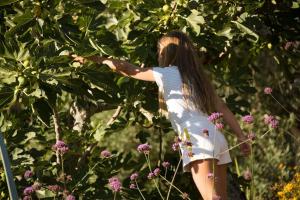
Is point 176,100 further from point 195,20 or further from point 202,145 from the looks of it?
point 195,20

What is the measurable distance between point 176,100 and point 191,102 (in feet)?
0.29

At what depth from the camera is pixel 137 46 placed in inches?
184

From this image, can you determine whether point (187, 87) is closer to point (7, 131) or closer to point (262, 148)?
point (7, 131)

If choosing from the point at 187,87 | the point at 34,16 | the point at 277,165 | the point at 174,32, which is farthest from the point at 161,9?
the point at 277,165

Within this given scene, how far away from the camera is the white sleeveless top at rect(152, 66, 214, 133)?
4.23 meters

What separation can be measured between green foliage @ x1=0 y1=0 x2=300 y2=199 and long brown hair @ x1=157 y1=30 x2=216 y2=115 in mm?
127

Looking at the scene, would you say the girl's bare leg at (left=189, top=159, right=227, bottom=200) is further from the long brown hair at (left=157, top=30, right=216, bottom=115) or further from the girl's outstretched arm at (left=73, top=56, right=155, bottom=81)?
the girl's outstretched arm at (left=73, top=56, right=155, bottom=81)

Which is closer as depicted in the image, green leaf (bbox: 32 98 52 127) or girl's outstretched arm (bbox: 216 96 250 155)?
green leaf (bbox: 32 98 52 127)

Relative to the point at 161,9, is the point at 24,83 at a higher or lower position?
lower

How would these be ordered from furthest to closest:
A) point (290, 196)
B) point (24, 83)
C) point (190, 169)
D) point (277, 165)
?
point (277, 165), point (290, 196), point (190, 169), point (24, 83)

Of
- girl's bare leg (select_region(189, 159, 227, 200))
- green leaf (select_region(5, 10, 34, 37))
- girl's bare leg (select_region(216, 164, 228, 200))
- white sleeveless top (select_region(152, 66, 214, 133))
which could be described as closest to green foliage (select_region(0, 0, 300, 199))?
green leaf (select_region(5, 10, 34, 37))

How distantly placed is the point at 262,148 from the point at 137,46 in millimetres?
4097

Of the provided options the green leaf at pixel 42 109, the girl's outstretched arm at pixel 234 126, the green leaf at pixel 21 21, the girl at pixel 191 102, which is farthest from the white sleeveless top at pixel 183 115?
the green leaf at pixel 21 21

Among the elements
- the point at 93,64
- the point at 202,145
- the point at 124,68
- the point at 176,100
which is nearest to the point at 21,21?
the point at 93,64
